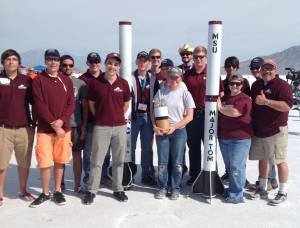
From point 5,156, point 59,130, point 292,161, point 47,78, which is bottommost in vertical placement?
point 292,161

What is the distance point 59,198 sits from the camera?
5277 mm

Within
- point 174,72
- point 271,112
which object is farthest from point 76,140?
point 271,112

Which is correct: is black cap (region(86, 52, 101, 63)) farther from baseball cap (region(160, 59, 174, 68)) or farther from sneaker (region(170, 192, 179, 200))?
sneaker (region(170, 192, 179, 200))

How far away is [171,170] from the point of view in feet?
18.8

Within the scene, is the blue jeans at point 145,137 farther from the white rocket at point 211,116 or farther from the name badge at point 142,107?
the white rocket at point 211,116

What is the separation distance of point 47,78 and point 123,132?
4.18ft

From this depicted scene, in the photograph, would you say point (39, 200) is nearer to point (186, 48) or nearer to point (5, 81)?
point (5, 81)

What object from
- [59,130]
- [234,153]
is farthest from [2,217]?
[234,153]

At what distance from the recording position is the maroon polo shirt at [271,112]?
16.8 ft

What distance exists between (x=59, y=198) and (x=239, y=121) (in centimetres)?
271

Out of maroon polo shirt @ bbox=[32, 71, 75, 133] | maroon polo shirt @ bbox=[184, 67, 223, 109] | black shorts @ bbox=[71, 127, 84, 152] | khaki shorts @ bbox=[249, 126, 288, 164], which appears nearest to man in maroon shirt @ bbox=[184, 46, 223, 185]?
maroon polo shirt @ bbox=[184, 67, 223, 109]

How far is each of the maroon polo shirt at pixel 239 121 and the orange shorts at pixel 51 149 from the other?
2.19 m

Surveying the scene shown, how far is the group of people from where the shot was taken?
16.5ft

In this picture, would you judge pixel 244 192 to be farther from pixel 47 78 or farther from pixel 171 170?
pixel 47 78
